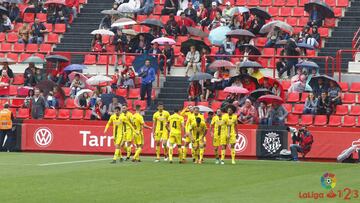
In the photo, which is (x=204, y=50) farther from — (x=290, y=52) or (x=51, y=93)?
(x=51, y=93)

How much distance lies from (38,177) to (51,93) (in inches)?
620

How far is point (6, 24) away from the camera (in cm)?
5038

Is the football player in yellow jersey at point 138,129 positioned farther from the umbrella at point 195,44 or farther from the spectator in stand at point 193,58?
the umbrella at point 195,44

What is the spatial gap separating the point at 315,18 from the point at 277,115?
702cm

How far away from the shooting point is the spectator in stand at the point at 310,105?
135 feet

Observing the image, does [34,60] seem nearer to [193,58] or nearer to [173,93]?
[173,93]

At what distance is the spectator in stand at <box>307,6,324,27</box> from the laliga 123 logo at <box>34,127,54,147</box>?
11.6 meters

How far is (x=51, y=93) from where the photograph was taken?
147 feet

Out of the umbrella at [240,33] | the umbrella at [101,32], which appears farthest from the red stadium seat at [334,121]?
the umbrella at [101,32]

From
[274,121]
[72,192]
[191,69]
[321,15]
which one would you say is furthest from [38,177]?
[321,15]

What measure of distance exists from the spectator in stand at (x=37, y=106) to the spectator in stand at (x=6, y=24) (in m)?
7.24

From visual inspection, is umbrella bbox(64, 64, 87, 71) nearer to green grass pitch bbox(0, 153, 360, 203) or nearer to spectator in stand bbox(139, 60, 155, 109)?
spectator in stand bbox(139, 60, 155, 109)

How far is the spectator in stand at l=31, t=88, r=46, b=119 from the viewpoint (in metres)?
43.8

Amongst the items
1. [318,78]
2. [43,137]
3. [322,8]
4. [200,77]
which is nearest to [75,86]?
Result: [43,137]
